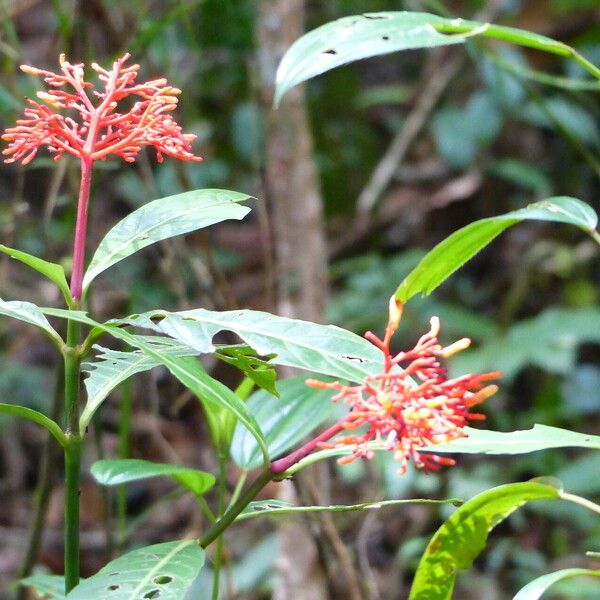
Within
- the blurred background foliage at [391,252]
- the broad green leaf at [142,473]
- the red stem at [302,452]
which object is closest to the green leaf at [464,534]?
the red stem at [302,452]

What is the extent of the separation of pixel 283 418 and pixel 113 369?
0.27 m

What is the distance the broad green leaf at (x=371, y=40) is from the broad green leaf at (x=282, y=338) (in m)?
0.19

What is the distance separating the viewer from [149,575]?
68 cm

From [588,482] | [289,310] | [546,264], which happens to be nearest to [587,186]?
[546,264]

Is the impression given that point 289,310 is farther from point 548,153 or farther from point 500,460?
point 548,153

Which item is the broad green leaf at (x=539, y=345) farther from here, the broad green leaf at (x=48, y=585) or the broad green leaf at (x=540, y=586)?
the broad green leaf at (x=540, y=586)

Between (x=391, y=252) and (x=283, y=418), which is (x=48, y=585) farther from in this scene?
(x=391, y=252)

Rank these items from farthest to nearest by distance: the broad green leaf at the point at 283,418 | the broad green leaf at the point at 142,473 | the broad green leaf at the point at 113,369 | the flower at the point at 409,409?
the broad green leaf at the point at 283,418
the broad green leaf at the point at 142,473
the broad green leaf at the point at 113,369
the flower at the point at 409,409

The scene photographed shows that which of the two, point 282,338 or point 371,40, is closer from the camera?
point 282,338

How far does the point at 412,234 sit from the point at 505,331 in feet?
2.62

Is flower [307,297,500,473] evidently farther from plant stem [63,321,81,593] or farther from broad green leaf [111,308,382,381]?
plant stem [63,321,81,593]

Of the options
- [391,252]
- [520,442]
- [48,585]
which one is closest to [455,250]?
[520,442]

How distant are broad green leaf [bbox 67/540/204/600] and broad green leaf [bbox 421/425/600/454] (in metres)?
0.20

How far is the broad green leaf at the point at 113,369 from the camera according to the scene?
713mm
